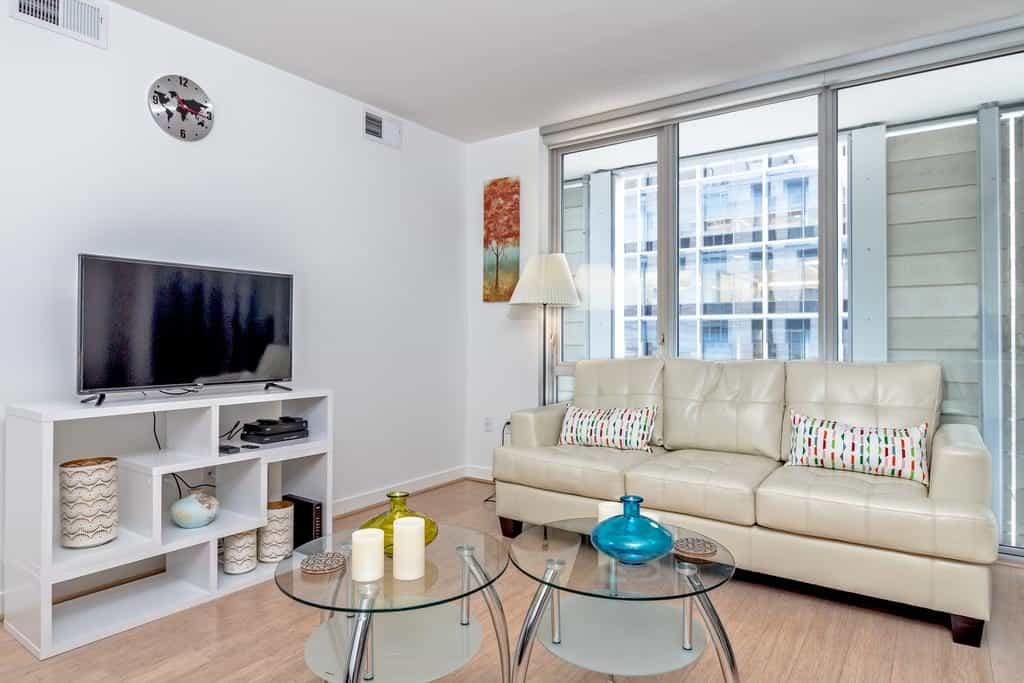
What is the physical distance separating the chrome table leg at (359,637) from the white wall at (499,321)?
Answer: 113 inches

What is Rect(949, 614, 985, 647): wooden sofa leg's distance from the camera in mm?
2086

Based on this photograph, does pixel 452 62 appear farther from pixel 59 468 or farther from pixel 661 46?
pixel 59 468

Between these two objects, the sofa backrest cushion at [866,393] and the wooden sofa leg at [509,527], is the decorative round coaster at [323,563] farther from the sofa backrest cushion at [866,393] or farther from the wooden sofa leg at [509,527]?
the sofa backrest cushion at [866,393]

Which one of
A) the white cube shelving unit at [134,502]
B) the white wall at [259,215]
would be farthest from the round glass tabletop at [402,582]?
the white wall at [259,215]

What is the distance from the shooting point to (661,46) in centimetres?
311

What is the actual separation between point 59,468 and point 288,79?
224 cm

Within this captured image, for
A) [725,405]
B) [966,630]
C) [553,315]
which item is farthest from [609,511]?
[553,315]

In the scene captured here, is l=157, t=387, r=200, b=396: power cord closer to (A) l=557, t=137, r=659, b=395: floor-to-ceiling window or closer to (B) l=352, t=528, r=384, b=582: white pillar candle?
(B) l=352, t=528, r=384, b=582: white pillar candle

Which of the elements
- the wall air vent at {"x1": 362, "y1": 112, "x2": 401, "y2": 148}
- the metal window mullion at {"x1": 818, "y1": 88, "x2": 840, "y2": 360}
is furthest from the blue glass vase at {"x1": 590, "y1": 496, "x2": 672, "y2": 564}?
the wall air vent at {"x1": 362, "y1": 112, "x2": 401, "y2": 148}

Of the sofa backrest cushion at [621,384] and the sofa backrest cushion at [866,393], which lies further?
the sofa backrest cushion at [621,384]

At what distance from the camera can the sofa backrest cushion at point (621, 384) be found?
3.46 metres

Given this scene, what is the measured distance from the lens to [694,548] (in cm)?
182

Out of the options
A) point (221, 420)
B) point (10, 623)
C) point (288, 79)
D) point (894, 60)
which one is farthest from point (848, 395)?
point (10, 623)

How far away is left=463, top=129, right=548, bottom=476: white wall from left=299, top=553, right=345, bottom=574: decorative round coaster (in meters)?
2.65
